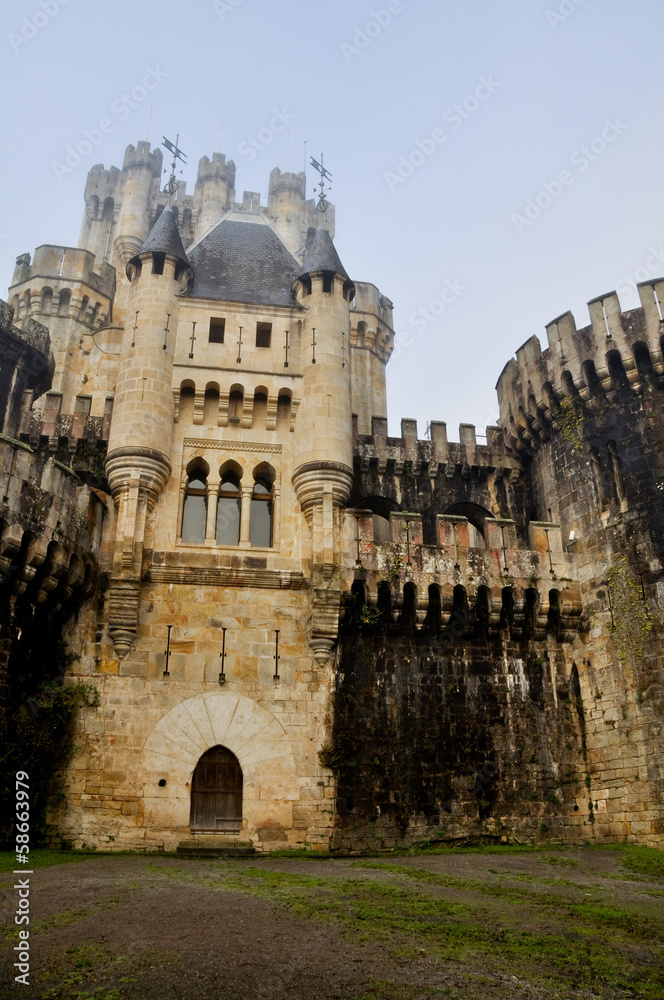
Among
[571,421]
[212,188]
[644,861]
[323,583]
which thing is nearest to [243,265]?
[571,421]

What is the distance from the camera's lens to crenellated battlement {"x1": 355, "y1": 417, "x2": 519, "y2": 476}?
2447 cm

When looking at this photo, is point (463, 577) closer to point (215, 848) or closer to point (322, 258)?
point (215, 848)

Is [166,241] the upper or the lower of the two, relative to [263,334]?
upper

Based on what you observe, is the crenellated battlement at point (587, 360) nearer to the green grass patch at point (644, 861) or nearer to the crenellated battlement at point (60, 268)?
the green grass patch at point (644, 861)

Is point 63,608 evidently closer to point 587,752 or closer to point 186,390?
point 186,390

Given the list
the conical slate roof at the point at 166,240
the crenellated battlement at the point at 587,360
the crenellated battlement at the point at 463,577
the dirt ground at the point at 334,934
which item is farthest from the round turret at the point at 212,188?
the dirt ground at the point at 334,934

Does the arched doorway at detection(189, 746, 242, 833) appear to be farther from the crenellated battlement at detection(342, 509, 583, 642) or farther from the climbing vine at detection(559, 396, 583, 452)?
the climbing vine at detection(559, 396, 583, 452)

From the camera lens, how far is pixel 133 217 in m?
41.4

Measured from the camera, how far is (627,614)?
65.9 feet

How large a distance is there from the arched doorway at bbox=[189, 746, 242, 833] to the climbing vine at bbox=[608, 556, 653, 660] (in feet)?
31.1

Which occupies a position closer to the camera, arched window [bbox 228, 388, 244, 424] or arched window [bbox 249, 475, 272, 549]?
arched window [bbox 249, 475, 272, 549]

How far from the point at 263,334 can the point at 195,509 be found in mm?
5771

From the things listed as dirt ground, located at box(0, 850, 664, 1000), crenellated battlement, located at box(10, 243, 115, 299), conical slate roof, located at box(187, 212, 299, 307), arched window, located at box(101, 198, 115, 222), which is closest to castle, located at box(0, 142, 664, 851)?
conical slate roof, located at box(187, 212, 299, 307)

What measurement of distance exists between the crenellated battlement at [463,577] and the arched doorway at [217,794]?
491 cm
